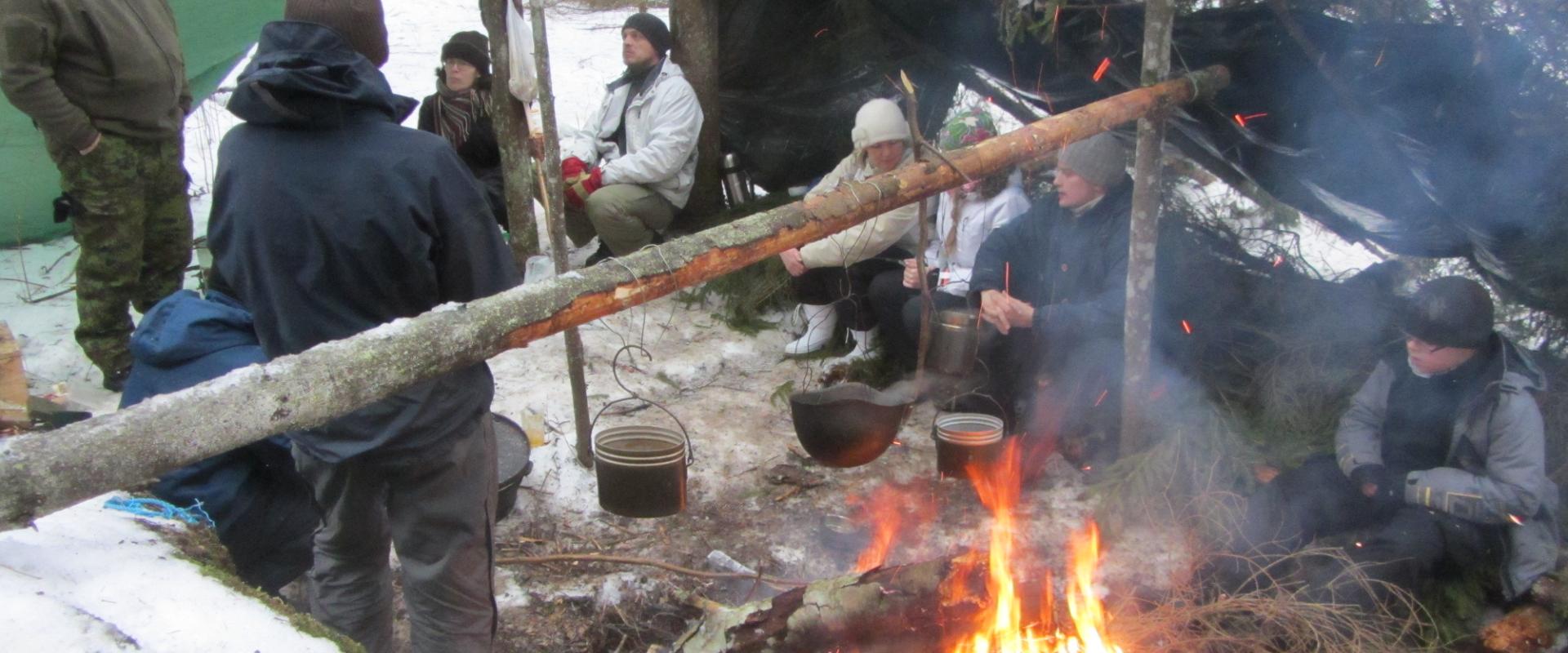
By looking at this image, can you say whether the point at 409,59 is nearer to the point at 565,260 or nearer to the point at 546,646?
the point at 565,260

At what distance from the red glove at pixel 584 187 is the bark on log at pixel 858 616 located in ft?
13.6

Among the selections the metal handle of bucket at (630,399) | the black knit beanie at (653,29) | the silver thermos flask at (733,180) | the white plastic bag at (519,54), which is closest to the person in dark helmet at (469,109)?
the black knit beanie at (653,29)

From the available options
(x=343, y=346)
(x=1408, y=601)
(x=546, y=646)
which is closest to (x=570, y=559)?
(x=546, y=646)

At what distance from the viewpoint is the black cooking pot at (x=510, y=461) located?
169 inches

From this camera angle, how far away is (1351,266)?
5.02 meters

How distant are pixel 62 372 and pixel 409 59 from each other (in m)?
7.06

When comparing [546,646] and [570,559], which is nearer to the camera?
[546,646]

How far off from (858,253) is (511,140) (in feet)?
6.97

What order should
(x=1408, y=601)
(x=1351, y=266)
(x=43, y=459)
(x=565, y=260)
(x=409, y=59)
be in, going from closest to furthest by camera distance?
(x=43, y=459)
(x=1408, y=601)
(x=565, y=260)
(x=1351, y=266)
(x=409, y=59)

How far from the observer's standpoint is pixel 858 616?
297 cm

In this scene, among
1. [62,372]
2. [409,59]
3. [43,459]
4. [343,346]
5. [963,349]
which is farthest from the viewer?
[409,59]

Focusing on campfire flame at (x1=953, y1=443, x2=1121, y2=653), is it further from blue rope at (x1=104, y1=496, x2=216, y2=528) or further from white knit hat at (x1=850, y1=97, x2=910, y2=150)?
white knit hat at (x1=850, y1=97, x2=910, y2=150)

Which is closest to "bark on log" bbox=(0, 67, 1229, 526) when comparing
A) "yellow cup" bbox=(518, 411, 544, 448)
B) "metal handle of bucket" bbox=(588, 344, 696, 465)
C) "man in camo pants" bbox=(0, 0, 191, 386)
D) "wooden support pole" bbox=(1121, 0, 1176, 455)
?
"metal handle of bucket" bbox=(588, 344, 696, 465)

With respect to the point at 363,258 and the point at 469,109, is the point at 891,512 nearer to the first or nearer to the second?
the point at 363,258
